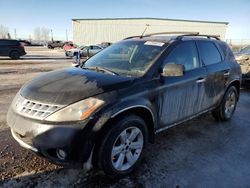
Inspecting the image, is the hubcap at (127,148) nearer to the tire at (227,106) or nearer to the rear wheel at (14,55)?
the tire at (227,106)

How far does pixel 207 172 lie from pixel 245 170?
0.56 m

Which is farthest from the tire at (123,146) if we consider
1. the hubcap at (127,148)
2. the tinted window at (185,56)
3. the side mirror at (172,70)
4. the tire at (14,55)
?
the tire at (14,55)

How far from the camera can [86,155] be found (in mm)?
2531

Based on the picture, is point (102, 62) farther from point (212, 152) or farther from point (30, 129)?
point (212, 152)

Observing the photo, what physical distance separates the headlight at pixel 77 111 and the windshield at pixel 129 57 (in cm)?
A: 87

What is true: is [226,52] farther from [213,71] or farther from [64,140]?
[64,140]

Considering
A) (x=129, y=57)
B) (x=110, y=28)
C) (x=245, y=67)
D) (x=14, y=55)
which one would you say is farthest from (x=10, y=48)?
(x=110, y=28)

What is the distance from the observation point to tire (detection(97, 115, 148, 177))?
2643 mm

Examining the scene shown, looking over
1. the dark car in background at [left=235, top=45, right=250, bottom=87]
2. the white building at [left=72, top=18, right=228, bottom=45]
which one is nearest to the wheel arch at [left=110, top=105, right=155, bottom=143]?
the dark car in background at [left=235, top=45, right=250, bottom=87]

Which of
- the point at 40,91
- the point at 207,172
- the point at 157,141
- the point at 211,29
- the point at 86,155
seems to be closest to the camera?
the point at 86,155

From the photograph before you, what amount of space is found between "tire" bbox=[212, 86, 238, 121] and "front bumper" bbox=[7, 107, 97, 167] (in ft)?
10.9

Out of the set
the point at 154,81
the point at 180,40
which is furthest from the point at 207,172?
the point at 180,40

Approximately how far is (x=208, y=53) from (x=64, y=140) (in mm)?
3154

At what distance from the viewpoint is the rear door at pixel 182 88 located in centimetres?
334
